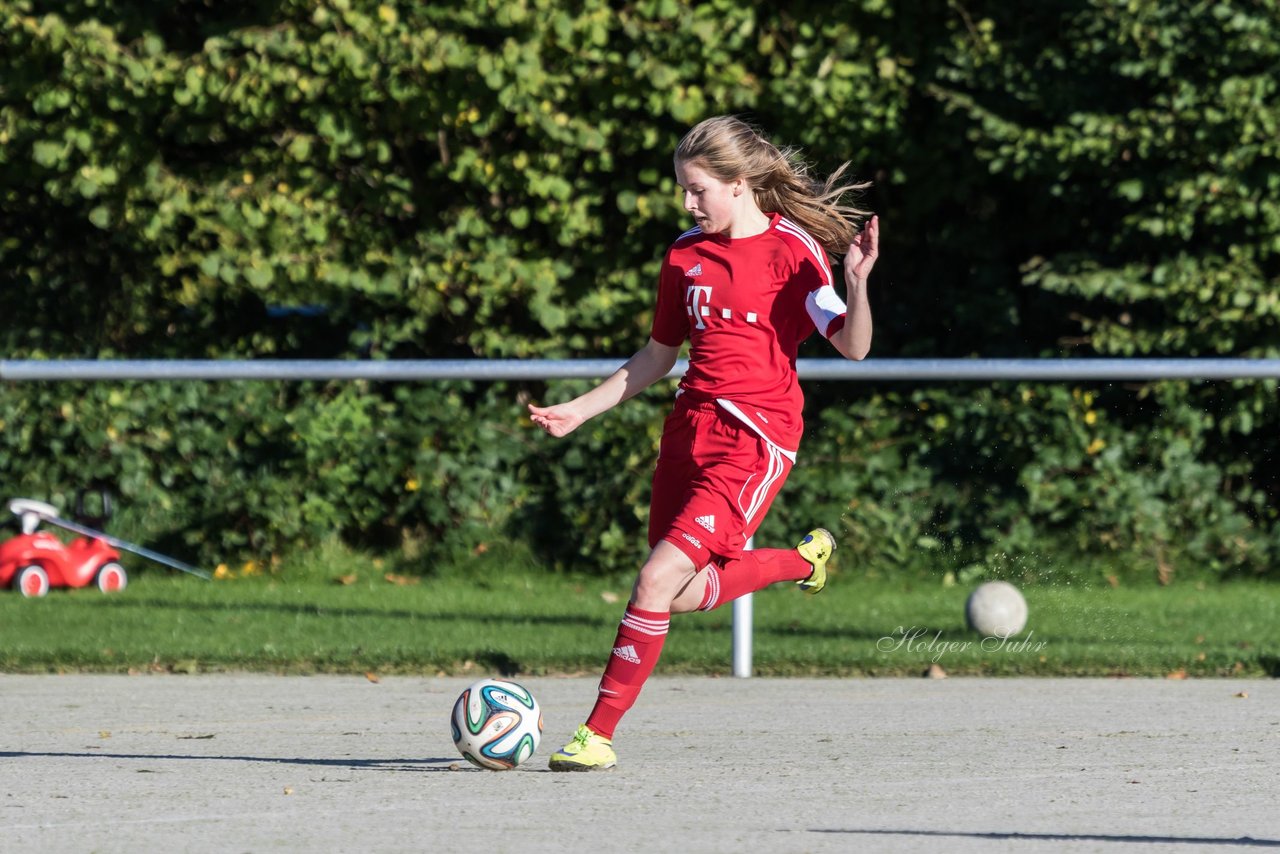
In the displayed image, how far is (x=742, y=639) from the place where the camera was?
6.96 metres

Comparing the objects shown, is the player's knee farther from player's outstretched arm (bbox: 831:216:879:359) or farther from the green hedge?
the green hedge

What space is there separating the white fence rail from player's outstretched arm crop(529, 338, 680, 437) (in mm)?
1516

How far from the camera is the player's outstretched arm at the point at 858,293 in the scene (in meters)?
4.60

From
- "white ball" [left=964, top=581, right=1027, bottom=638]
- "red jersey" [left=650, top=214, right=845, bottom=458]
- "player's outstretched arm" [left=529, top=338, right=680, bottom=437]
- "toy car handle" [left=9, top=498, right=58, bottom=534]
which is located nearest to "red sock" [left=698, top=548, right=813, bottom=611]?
"red jersey" [left=650, top=214, right=845, bottom=458]

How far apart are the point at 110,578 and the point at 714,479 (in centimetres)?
581

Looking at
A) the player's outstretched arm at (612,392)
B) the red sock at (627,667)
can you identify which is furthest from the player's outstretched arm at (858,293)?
the red sock at (627,667)

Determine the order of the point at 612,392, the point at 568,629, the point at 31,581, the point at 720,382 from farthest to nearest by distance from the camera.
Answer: the point at 31,581
the point at 568,629
the point at 612,392
the point at 720,382

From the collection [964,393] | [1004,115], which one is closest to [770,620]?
Result: [964,393]

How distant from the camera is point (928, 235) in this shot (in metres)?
11.2

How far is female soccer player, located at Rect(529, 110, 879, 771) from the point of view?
485cm

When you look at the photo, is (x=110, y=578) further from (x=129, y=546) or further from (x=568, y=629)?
(x=568, y=629)

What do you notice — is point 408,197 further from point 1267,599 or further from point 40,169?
point 1267,599

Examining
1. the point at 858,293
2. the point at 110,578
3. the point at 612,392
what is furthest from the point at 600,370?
the point at 110,578

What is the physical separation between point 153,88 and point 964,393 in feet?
16.3
